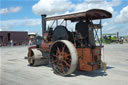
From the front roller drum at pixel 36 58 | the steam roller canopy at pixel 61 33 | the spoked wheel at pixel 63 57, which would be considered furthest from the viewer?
the front roller drum at pixel 36 58

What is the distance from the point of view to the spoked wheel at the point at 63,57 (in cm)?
556

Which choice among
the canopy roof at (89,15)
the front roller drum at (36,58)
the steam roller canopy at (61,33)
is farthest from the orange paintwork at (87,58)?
the front roller drum at (36,58)

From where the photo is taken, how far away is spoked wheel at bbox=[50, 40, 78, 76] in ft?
18.2

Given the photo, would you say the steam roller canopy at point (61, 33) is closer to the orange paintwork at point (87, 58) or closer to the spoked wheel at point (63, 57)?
the spoked wheel at point (63, 57)

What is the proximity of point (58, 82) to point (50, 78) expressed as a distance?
2.05 feet

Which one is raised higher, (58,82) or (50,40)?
(50,40)

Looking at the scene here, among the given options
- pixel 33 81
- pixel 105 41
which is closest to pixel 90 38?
pixel 33 81

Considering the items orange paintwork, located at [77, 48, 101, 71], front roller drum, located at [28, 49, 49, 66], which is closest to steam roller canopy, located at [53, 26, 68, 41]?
orange paintwork, located at [77, 48, 101, 71]

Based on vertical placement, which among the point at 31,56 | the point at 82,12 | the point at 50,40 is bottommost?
the point at 31,56

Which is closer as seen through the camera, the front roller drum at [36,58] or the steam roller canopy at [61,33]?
the steam roller canopy at [61,33]

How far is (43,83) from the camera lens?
507 cm

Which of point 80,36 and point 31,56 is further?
point 31,56

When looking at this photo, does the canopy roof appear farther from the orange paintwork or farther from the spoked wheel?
the orange paintwork

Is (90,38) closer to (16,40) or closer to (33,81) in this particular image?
(33,81)
